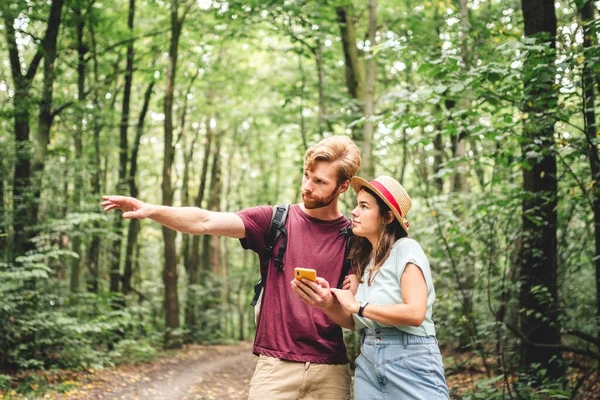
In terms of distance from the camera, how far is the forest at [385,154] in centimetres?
563

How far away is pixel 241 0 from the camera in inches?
442

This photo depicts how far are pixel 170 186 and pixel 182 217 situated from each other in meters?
11.9

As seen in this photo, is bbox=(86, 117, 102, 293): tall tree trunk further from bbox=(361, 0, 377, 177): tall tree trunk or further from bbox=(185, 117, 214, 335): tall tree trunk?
bbox=(361, 0, 377, 177): tall tree trunk

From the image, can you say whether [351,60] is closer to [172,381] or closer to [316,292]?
[172,381]

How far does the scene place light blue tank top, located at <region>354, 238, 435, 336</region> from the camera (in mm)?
2612

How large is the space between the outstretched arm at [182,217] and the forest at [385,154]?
9.87 ft

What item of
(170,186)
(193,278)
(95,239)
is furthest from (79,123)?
(193,278)

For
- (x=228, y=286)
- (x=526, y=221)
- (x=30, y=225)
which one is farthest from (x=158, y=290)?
(x=526, y=221)

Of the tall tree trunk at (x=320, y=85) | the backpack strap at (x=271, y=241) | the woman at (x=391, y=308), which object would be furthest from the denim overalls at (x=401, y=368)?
the tall tree trunk at (x=320, y=85)

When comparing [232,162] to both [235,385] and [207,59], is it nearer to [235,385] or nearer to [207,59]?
[207,59]

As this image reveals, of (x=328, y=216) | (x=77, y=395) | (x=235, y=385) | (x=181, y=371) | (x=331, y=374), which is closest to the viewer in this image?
(x=331, y=374)

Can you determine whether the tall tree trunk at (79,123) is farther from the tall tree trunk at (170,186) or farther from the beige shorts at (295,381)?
the beige shorts at (295,381)

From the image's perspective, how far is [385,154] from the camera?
16.1 metres

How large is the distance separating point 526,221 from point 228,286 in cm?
2099
